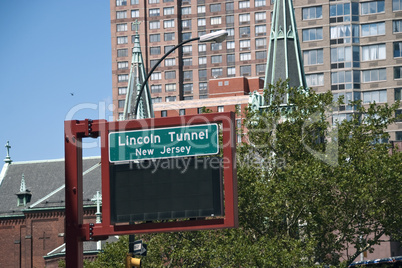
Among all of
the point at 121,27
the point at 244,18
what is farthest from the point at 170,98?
the point at 244,18

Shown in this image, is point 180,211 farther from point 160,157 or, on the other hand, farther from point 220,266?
point 220,266

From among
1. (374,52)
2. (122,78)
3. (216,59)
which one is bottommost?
(374,52)

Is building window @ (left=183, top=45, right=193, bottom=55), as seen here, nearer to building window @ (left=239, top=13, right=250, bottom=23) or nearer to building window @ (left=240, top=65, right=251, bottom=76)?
building window @ (left=239, top=13, right=250, bottom=23)

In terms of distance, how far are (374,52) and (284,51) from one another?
52.1m

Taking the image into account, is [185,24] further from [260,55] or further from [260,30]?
[260,55]

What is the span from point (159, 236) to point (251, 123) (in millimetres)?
8462

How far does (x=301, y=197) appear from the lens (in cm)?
4588

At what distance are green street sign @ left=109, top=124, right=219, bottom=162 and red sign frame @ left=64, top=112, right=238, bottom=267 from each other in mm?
159

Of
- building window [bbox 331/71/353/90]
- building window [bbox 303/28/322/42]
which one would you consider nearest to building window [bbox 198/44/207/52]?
building window [bbox 331/71/353/90]

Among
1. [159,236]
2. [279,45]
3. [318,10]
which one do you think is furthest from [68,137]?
[318,10]

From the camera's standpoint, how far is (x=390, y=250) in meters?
81.9

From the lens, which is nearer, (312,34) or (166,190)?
(166,190)

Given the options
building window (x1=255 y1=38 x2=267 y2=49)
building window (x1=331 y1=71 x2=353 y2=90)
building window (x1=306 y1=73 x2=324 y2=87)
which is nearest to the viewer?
building window (x1=306 y1=73 x2=324 y2=87)

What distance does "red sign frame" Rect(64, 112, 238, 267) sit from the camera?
22281 millimetres
